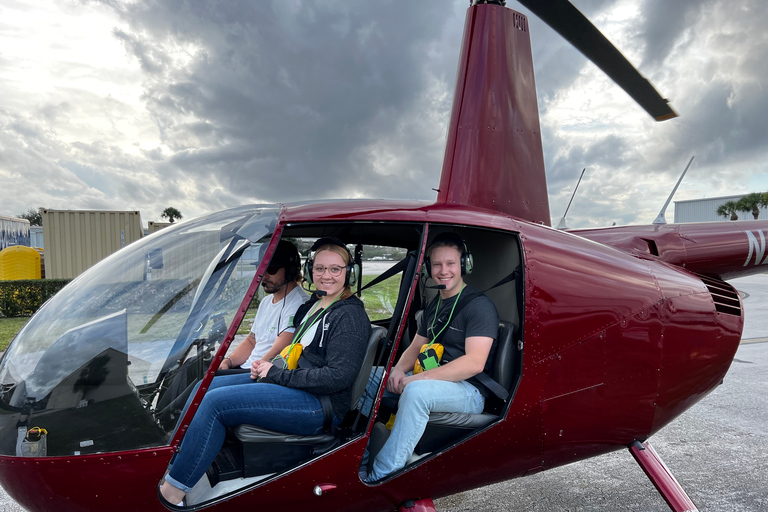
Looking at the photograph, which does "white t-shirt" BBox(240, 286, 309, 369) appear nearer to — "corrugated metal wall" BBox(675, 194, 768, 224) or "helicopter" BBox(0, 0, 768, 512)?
"helicopter" BBox(0, 0, 768, 512)

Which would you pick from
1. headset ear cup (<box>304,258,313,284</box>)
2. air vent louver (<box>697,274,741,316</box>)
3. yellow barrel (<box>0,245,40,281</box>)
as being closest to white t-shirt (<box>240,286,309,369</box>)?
headset ear cup (<box>304,258,313,284</box>)

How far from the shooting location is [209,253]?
2105mm

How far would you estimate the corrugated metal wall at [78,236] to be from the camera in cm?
1270

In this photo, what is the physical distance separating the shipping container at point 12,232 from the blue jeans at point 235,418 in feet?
97.5

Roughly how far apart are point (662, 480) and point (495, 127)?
249 centimetres

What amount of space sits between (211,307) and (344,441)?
0.80 metres

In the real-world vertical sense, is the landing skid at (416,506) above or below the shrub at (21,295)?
below

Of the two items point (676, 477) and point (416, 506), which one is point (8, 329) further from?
point (676, 477)

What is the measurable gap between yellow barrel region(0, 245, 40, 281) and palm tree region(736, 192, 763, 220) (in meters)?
43.0

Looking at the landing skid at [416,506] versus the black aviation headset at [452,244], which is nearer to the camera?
the landing skid at [416,506]

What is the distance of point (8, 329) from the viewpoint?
351 inches

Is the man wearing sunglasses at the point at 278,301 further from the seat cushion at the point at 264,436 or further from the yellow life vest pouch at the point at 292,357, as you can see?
the seat cushion at the point at 264,436

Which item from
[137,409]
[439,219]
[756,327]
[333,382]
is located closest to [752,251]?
[439,219]

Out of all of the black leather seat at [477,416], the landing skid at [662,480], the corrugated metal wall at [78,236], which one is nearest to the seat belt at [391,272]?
the black leather seat at [477,416]
